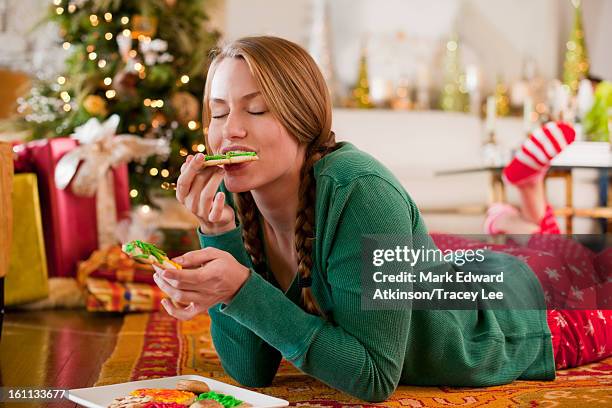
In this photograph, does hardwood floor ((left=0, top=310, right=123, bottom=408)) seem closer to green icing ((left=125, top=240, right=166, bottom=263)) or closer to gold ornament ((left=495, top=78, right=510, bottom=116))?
green icing ((left=125, top=240, right=166, bottom=263))

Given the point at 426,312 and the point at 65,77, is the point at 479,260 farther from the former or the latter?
the point at 65,77

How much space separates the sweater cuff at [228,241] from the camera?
141 centimetres

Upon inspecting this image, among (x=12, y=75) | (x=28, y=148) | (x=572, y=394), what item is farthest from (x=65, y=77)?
(x=572, y=394)

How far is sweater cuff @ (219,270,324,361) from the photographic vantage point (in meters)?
1.22

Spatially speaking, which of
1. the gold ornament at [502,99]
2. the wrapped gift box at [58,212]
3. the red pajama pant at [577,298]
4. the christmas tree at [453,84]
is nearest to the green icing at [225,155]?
the red pajama pant at [577,298]

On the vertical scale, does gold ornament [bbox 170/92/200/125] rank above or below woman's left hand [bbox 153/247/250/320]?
above

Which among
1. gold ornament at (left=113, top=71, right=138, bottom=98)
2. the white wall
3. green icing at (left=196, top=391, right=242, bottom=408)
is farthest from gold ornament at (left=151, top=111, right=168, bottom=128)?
green icing at (left=196, top=391, right=242, bottom=408)

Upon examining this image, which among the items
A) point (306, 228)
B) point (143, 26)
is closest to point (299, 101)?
point (306, 228)

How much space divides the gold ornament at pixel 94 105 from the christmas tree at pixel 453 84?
2.51m

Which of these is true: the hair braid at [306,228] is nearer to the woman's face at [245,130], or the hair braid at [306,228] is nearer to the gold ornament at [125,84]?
the woman's face at [245,130]

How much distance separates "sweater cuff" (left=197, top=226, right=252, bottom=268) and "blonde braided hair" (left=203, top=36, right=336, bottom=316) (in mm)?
111

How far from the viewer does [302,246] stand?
1.37m

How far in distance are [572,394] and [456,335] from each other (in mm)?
223

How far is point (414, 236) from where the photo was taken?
55.0 inches
